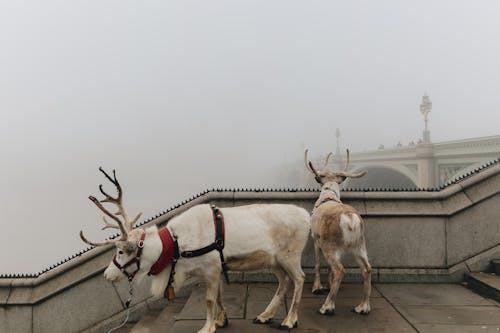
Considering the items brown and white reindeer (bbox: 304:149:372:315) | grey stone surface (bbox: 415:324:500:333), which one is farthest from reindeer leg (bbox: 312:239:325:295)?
grey stone surface (bbox: 415:324:500:333)

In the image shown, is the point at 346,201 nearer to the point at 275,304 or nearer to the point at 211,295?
the point at 275,304

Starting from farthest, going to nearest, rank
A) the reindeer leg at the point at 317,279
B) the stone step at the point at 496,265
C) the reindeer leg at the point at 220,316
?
1. the stone step at the point at 496,265
2. the reindeer leg at the point at 317,279
3. the reindeer leg at the point at 220,316

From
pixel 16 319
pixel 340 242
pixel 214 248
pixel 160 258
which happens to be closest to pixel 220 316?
pixel 214 248

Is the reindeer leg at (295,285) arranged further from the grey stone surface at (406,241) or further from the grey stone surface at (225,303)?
the grey stone surface at (406,241)

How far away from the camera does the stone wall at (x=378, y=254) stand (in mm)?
6156

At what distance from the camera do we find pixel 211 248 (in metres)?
4.02

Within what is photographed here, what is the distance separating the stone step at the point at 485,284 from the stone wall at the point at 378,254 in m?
0.21

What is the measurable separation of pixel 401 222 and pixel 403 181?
2056 inches

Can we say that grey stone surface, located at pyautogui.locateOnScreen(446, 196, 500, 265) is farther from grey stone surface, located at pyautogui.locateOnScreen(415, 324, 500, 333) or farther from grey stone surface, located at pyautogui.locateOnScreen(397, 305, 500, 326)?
grey stone surface, located at pyautogui.locateOnScreen(415, 324, 500, 333)

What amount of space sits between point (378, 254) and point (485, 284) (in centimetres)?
164

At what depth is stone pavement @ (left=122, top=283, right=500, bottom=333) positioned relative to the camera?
437cm

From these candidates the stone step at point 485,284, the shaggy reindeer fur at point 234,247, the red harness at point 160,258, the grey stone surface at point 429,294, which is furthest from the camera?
the stone step at point 485,284

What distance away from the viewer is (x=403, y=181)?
54.2 meters

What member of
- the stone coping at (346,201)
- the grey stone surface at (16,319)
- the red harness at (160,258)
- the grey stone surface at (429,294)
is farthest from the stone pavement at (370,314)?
the grey stone surface at (16,319)
